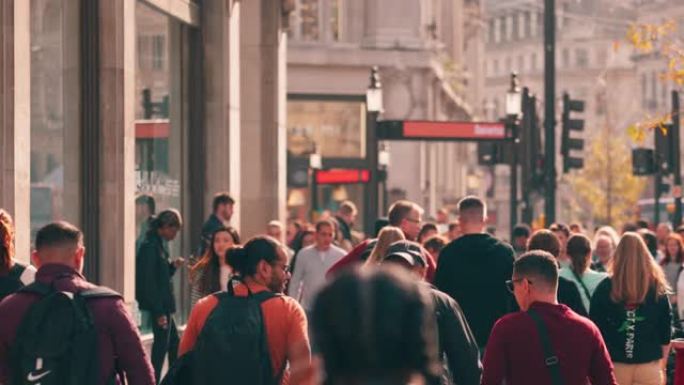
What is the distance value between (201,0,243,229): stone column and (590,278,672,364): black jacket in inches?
407

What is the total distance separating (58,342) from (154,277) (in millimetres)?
8174

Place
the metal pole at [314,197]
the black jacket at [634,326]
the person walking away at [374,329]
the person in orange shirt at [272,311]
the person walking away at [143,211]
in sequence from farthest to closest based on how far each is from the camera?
the metal pole at [314,197], the person walking away at [143,211], the black jacket at [634,326], the person in orange shirt at [272,311], the person walking away at [374,329]

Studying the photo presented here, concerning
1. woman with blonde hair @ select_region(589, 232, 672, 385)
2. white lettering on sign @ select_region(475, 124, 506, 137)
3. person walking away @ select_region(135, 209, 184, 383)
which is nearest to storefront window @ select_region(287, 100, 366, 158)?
white lettering on sign @ select_region(475, 124, 506, 137)

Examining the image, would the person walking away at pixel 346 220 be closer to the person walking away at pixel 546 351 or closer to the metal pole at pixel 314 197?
the metal pole at pixel 314 197

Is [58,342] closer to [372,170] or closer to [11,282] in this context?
[11,282]

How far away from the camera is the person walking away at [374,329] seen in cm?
379

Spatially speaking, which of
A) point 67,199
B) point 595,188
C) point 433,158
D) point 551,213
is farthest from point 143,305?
point 595,188

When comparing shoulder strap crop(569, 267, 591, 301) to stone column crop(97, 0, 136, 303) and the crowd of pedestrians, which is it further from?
stone column crop(97, 0, 136, 303)

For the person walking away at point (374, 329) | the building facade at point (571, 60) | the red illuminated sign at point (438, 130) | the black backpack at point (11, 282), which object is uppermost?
the building facade at point (571, 60)

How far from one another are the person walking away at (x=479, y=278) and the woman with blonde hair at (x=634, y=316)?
0.67m

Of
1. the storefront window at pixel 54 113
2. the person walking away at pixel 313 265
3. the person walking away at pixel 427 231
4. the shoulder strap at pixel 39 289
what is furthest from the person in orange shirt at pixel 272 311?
the person walking away at pixel 427 231

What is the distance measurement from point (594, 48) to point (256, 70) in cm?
15474

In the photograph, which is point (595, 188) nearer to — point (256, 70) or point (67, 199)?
point (256, 70)

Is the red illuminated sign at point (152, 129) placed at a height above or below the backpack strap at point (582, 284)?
above
